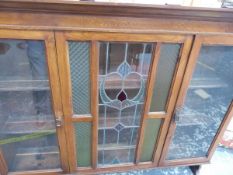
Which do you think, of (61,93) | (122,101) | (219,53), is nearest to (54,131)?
(61,93)

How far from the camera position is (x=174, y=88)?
95 cm

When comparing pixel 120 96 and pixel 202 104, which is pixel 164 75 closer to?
pixel 120 96

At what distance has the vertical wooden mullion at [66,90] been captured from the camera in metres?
0.76

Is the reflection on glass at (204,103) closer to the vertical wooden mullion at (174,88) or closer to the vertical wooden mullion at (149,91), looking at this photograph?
the vertical wooden mullion at (174,88)

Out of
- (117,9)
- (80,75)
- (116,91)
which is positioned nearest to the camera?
(117,9)

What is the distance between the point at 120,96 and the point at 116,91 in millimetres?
35

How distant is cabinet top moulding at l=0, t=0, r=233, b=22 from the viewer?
663 millimetres

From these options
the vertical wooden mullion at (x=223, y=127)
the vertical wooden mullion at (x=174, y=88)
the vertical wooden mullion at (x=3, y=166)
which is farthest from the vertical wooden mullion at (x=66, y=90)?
the vertical wooden mullion at (x=223, y=127)

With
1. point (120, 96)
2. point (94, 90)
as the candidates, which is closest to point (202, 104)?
point (120, 96)

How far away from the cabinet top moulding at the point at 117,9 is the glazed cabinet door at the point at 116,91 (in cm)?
8

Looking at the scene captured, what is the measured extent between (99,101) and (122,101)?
0.11 m

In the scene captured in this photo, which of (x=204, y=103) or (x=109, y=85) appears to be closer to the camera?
(x=109, y=85)

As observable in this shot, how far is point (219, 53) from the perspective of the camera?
3.07 ft

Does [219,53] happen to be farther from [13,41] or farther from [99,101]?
[13,41]
